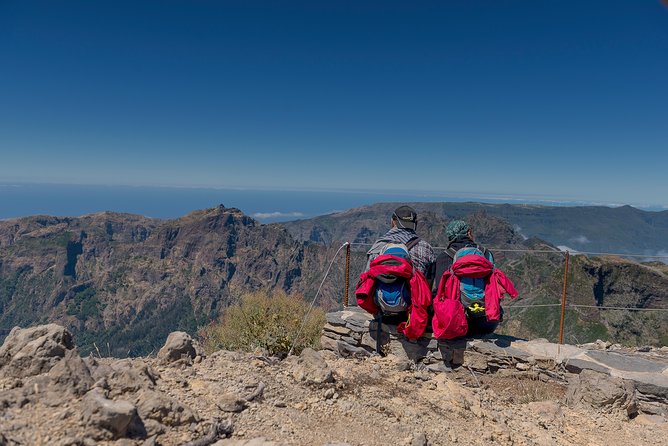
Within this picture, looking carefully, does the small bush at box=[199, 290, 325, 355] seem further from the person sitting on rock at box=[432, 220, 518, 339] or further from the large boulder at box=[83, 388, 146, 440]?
the large boulder at box=[83, 388, 146, 440]

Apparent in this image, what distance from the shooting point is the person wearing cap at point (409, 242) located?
18.2ft

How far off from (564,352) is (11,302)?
25524 cm

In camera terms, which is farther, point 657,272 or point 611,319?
point 657,272

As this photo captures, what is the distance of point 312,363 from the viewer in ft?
14.5

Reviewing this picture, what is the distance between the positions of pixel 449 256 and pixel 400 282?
91cm

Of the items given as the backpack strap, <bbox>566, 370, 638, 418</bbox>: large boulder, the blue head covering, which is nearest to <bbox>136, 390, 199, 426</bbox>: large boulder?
the backpack strap

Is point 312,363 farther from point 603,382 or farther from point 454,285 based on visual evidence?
point 603,382

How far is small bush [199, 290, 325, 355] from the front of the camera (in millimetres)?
6008

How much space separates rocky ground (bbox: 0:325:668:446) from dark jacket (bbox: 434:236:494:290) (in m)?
1.35

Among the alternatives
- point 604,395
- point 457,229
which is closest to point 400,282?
point 457,229

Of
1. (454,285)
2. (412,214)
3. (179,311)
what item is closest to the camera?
(454,285)

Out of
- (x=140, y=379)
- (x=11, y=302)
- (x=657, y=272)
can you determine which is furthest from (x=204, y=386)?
(x=11, y=302)

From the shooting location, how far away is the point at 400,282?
5.33m

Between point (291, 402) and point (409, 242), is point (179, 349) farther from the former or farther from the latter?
point (409, 242)
